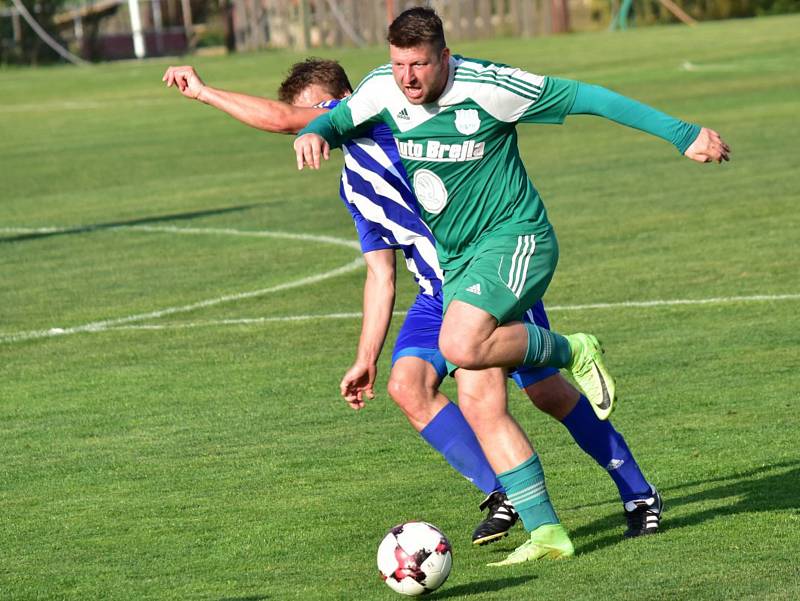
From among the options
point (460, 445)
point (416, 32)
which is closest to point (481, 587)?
point (460, 445)

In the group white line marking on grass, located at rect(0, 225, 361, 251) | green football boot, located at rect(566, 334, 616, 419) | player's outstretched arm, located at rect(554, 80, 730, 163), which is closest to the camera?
player's outstretched arm, located at rect(554, 80, 730, 163)

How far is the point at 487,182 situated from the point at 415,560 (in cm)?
153

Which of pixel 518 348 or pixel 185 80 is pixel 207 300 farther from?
pixel 518 348

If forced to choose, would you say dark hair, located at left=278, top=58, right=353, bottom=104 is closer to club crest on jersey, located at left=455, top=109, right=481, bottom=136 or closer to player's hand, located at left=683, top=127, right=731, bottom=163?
club crest on jersey, located at left=455, top=109, right=481, bottom=136

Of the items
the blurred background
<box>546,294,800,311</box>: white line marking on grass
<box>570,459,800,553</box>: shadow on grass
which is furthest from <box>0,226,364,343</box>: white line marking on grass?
the blurred background

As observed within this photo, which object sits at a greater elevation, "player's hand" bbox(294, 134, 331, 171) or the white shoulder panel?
the white shoulder panel

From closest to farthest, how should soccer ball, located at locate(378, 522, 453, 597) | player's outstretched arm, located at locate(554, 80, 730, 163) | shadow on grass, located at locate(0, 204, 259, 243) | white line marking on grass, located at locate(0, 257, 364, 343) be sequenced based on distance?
soccer ball, located at locate(378, 522, 453, 597), player's outstretched arm, located at locate(554, 80, 730, 163), white line marking on grass, located at locate(0, 257, 364, 343), shadow on grass, located at locate(0, 204, 259, 243)

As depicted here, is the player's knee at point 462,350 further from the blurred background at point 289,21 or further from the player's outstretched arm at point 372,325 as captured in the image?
the blurred background at point 289,21

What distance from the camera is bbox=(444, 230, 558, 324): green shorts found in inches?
249

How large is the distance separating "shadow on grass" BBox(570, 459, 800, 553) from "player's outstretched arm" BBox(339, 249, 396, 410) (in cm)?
109

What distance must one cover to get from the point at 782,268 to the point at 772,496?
6454 mm

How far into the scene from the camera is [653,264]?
548 inches

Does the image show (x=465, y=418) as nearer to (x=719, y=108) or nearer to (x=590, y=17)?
(x=719, y=108)

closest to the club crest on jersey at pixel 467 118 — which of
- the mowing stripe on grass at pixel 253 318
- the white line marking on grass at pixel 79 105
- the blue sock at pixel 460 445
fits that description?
the blue sock at pixel 460 445
